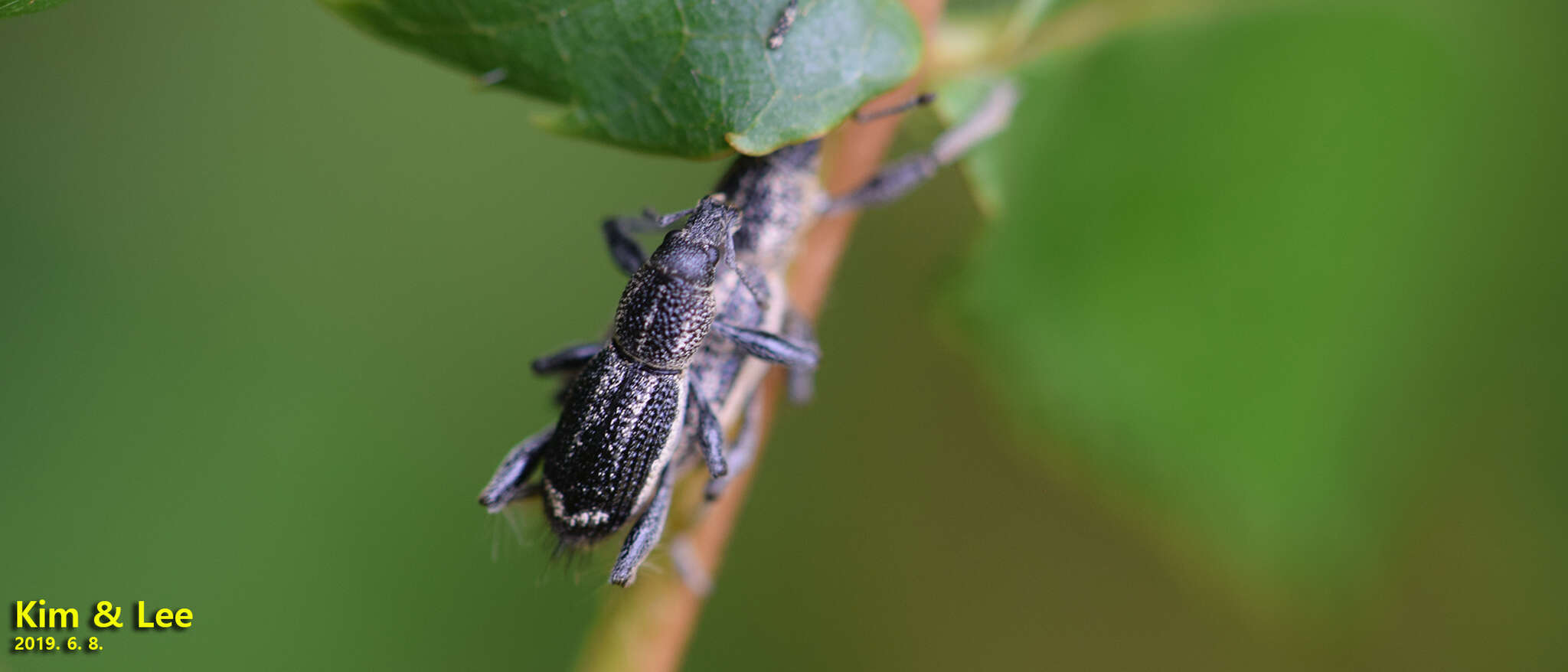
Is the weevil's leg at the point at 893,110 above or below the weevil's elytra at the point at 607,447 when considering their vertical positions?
above

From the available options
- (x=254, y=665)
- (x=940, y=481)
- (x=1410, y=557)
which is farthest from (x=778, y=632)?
(x=1410, y=557)

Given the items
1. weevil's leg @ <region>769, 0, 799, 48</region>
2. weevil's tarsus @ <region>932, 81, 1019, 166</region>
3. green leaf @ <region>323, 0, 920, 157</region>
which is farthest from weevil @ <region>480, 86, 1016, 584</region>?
weevil's leg @ <region>769, 0, 799, 48</region>

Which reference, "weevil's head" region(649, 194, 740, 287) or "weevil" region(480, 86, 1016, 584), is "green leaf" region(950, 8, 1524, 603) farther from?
"weevil's head" region(649, 194, 740, 287)

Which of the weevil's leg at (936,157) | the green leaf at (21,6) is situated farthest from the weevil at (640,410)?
the green leaf at (21,6)

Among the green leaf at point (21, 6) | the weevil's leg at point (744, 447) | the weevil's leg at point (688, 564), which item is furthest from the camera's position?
the weevil's leg at point (744, 447)

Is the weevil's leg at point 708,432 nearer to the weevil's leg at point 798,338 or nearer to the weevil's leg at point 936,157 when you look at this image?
the weevil's leg at point 798,338

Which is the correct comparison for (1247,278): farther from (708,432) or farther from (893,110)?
(708,432)
